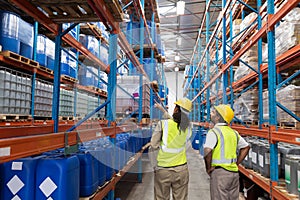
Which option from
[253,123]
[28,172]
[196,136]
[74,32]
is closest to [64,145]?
[28,172]

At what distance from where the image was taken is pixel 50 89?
5555 millimetres

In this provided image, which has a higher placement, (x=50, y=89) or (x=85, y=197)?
(x=50, y=89)

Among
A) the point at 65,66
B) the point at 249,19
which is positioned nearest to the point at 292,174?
the point at 249,19

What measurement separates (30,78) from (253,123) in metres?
4.93

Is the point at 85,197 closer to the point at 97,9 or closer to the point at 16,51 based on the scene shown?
the point at 97,9

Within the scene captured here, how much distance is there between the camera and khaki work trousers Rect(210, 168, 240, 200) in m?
3.35

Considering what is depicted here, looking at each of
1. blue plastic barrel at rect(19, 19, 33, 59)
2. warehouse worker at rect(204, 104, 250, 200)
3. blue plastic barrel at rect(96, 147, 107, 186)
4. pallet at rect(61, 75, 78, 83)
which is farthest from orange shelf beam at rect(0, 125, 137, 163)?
pallet at rect(61, 75, 78, 83)

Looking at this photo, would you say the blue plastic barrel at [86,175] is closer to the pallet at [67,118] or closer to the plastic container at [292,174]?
the plastic container at [292,174]

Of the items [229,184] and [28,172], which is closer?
[28,172]

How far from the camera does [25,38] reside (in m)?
4.71

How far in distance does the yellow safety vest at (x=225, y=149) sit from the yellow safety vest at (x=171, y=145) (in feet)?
1.71

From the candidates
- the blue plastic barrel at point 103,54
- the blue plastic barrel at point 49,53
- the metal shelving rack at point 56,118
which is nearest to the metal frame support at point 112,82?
the metal shelving rack at point 56,118

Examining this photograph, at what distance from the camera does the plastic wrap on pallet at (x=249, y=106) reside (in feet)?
17.6

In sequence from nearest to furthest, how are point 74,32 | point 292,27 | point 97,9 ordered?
point 97,9 → point 292,27 → point 74,32
